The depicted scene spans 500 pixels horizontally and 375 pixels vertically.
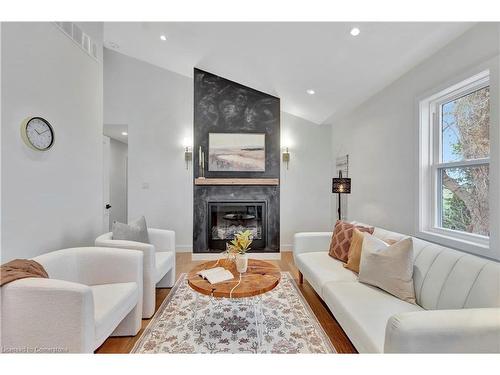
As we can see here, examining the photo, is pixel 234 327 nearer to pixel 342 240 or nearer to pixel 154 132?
pixel 342 240

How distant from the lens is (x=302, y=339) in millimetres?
1918

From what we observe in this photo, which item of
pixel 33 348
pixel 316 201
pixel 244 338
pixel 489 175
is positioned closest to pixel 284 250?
pixel 316 201

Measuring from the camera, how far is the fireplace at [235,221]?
4.26m

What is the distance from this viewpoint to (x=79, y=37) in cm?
243

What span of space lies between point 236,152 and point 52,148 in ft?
8.50

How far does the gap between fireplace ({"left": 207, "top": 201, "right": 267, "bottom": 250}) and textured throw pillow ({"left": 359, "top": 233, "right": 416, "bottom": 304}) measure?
96.9 inches

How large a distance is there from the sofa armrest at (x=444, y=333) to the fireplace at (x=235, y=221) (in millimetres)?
3221

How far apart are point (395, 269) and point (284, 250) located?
295 centimetres

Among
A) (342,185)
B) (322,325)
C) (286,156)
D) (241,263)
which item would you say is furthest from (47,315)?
(286,156)

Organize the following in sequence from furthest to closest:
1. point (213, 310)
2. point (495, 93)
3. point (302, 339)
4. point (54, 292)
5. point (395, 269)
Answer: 1. point (213, 310)
2. point (302, 339)
3. point (395, 269)
4. point (495, 93)
5. point (54, 292)

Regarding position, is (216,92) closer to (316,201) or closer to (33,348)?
(316,201)

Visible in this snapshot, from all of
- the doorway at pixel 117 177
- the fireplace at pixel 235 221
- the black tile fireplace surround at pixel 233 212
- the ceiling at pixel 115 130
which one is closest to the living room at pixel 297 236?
the black tile fireplace surround at pixel 233 212

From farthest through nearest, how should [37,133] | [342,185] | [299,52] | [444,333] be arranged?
[342,185] → [299,52] → [37,133] → [444,333]

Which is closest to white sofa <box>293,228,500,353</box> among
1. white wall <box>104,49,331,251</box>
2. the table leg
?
the table leg
